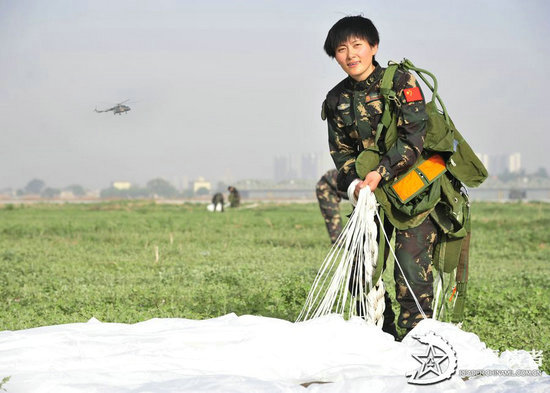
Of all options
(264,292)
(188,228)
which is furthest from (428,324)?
(188,228)

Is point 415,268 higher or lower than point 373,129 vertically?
lower

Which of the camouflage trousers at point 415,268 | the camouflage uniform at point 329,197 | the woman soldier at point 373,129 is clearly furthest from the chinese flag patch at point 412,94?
the camouflage uniform at point 329,197

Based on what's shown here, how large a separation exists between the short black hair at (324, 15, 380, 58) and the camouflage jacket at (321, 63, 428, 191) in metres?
0.23

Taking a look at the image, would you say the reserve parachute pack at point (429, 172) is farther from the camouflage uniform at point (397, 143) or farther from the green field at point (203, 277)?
the green field at point (203, 277)

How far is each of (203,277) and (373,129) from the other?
4.26 metres

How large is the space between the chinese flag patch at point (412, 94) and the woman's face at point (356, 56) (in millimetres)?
318

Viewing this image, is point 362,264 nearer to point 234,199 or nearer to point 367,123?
point 367,123

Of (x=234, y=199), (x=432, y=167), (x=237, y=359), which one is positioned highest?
(x=432, y=167)

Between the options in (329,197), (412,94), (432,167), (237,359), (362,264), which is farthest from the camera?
(329,197)

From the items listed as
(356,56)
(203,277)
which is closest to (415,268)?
(356,56)

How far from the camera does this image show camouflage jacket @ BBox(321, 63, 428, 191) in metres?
4.46

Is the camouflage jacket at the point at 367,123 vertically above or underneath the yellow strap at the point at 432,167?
above

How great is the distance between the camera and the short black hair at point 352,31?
14.8 feet

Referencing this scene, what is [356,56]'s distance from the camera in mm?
4516
